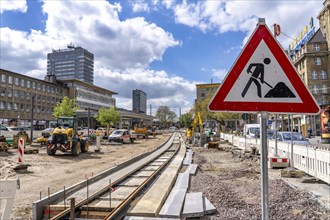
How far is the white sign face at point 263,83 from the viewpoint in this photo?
3.02 meters

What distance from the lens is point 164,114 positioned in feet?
475

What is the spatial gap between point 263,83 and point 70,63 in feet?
549

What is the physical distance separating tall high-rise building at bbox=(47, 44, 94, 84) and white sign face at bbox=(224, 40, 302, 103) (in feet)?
535

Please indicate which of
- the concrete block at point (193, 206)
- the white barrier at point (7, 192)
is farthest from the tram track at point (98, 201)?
the white barrier at point (7, 192)

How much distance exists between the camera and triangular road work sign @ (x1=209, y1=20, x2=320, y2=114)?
9.87ft

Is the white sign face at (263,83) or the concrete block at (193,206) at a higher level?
the white sign face at (263,83)

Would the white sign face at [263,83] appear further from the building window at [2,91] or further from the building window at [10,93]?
the building window at [10,93]

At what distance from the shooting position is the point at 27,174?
14.1 meters

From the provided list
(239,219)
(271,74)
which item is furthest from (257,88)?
(239,219)

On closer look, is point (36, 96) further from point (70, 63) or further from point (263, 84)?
point (263, 84)

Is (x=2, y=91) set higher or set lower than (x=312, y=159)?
higher

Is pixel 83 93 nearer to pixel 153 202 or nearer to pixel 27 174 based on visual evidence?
pixel 27 174

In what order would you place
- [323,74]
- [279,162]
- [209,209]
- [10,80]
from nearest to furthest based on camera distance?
[209,209] → [279,162] → [323,74] → [10,80]

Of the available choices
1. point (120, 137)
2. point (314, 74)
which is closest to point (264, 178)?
point (120, 137)
